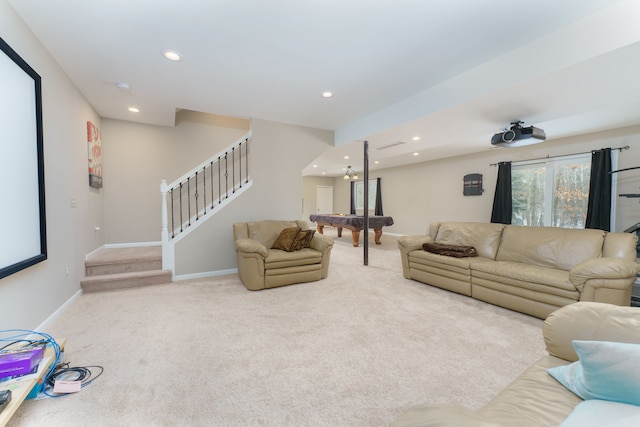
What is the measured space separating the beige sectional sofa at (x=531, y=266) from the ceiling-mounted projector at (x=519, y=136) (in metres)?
1.16

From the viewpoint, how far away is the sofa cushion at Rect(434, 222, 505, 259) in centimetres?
368

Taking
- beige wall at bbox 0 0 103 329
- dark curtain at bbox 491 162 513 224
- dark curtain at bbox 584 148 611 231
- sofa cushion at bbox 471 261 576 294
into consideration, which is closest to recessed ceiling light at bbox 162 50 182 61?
beige wall at bbox 0 0 103 329

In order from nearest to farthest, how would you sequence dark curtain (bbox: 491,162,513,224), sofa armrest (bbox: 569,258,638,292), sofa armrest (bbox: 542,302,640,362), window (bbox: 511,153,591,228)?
sofa armrest (bbox: 542,302,640,362)
sofa armrest (bbox: 569,258,638,292)
window (bbox: 511,153,591,228)
dark curtain (bbox: 491,162,513,224)

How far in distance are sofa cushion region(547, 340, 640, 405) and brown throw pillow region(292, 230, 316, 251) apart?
330 cm

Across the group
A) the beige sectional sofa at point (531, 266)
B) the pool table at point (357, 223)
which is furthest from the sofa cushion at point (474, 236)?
the pool table at point (357, 223)

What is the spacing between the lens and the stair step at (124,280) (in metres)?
3.42

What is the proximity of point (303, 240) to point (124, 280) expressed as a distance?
8.31 feet

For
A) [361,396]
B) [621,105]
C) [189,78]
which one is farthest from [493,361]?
[189,78]

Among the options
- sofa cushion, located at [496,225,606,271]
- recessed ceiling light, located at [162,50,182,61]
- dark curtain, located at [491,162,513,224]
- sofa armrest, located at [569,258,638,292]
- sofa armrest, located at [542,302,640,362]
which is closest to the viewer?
sofa armrest, located at [542,302,640,362]

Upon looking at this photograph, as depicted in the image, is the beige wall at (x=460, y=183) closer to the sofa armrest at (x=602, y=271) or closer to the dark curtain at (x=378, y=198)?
the dark curtain at (x=378, y=198)

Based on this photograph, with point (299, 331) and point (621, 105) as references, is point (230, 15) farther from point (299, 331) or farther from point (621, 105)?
point (621, 105)

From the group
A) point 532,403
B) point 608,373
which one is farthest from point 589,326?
point 532,403

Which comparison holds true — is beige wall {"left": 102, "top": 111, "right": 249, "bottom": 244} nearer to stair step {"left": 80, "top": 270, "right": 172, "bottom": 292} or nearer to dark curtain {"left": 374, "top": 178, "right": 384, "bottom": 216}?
stair step {"left": 80, "top": 270, "right": 172, "bottom": 292}

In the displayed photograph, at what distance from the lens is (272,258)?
3605mm
